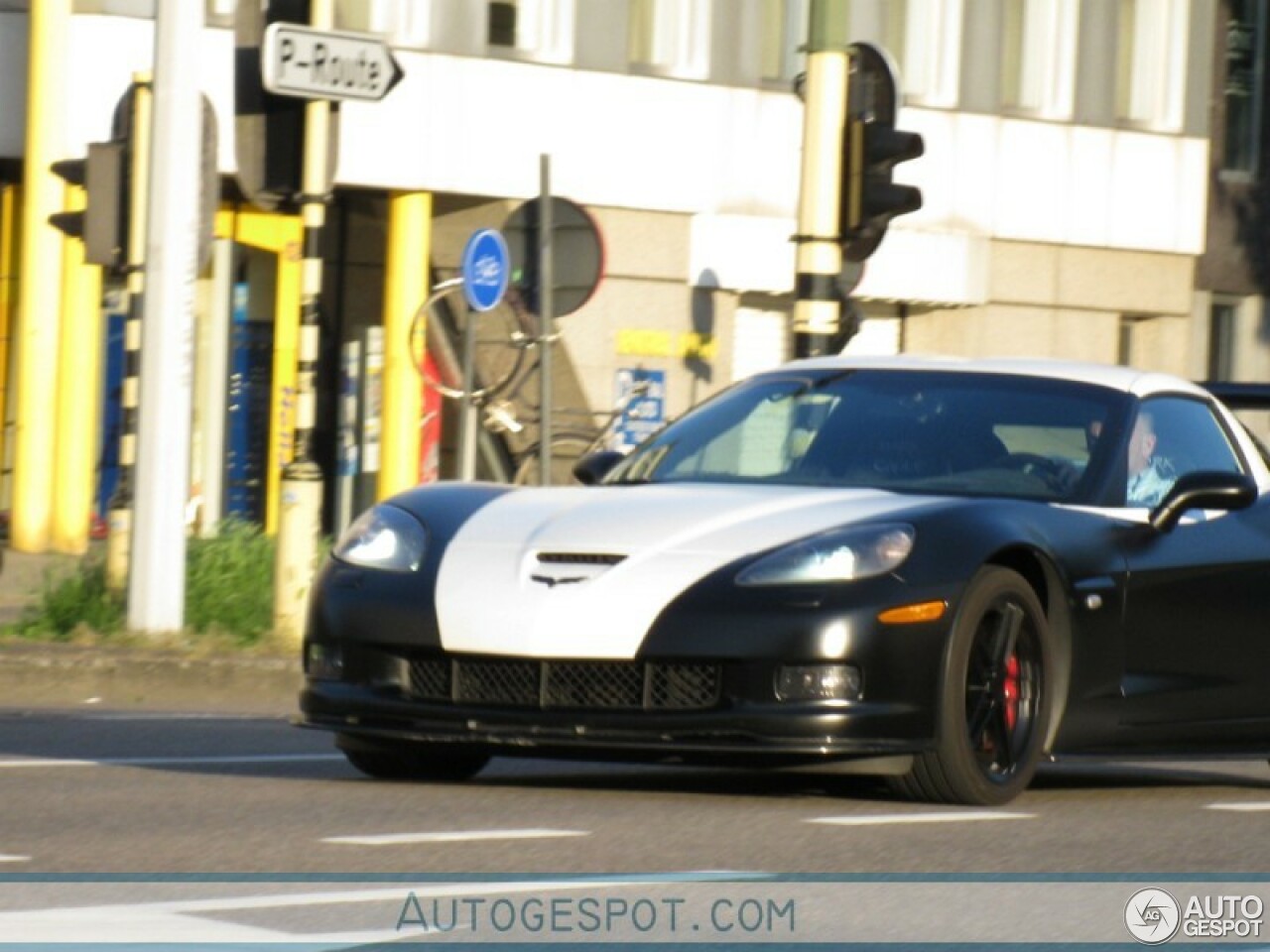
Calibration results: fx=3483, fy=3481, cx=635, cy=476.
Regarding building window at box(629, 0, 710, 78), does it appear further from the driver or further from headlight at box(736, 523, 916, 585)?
headlight at box(736, 523, 916, 585)

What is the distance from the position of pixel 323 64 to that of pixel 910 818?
8001mm

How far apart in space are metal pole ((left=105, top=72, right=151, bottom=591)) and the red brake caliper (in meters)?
7.25

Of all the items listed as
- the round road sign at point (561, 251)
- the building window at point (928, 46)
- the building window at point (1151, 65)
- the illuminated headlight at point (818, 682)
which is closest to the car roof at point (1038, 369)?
the illuminated headlight at point (818, 682)

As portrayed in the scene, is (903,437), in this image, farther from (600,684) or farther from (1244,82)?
(1244,82)

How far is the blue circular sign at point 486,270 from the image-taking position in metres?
20.8

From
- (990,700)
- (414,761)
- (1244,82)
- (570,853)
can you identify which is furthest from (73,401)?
(570,853)

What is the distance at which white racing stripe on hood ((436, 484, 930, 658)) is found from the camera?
8844 millimetres

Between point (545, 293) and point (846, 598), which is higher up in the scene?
point (545, 293)

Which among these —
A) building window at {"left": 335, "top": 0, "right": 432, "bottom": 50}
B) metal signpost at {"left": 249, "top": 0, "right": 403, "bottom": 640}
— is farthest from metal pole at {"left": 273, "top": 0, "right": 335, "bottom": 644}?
building window at {"left": 335, "top": 0, "right": 432, "bottom": 50}

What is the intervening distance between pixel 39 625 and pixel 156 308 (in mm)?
1686

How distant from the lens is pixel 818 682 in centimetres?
887

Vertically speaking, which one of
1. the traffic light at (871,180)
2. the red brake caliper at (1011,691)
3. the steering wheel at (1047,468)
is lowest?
the red brake caliper at (1011,691)

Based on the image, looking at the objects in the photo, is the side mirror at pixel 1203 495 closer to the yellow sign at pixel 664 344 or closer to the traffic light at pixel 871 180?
the traffic light at pixel 871 180

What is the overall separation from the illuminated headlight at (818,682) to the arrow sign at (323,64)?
24.6ft
